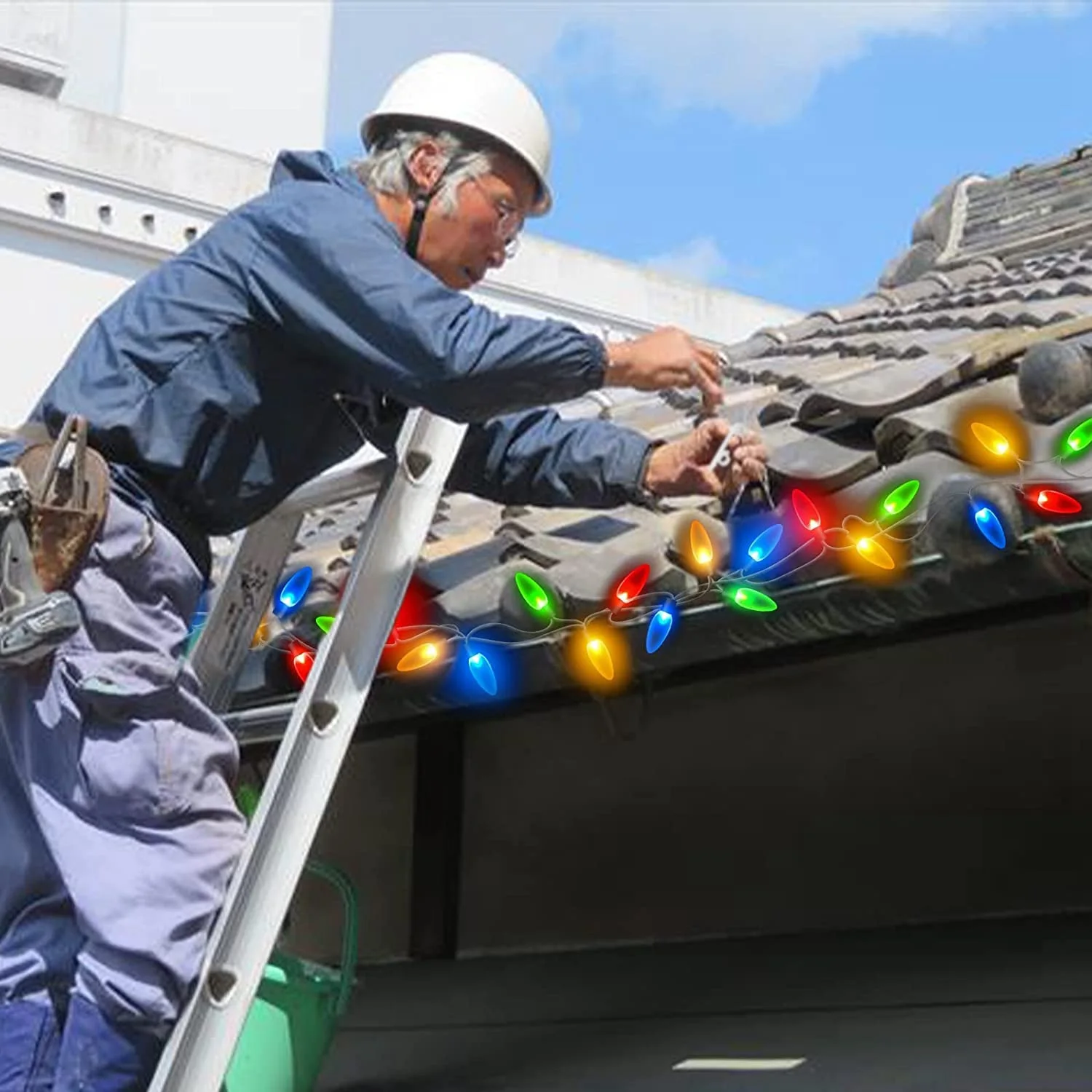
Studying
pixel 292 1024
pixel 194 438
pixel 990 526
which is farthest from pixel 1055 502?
pixel 292 1024

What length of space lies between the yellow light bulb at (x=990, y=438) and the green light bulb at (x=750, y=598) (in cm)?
41

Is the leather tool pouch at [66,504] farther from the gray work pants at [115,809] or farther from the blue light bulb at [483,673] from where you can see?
the blue light bulb at [483,673]

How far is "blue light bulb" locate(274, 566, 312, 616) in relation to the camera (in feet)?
13.2

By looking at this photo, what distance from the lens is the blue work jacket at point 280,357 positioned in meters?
2.83

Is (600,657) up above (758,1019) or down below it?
above

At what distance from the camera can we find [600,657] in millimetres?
3525

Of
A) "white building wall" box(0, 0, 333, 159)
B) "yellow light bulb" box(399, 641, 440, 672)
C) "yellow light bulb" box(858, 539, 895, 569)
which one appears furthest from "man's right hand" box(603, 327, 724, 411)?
"white building wall" box(0, 0, 333, 159)

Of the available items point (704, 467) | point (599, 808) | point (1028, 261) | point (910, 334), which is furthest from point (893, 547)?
point (1028, 261)

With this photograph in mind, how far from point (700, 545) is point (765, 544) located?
4.8 inches

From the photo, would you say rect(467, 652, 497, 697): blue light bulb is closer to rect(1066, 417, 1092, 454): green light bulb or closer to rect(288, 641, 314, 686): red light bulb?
rect(288, 641, 314, 686): red light bulb

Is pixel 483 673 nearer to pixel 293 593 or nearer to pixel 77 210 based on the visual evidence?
pixel 293 593

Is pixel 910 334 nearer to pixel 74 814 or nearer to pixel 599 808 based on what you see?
pixel 599 808

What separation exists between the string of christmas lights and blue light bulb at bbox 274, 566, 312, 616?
160mm

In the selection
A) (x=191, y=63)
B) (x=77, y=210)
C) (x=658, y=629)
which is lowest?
(x=658, y=629)
